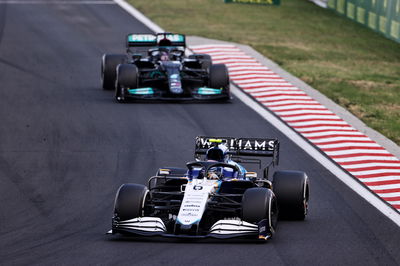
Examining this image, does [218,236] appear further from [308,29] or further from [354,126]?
[308,29]

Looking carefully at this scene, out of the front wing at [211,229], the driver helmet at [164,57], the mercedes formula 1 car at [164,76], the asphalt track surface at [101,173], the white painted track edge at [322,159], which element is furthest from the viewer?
the driver helmet at [164,57]

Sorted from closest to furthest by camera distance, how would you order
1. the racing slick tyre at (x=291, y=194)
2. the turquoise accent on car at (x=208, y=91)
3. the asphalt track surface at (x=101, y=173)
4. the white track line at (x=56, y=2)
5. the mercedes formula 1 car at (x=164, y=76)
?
1. the asphalt track surface at (x=101, y=173)
2. the racing slick tyre at (x=291, y=194)
3. the mercedes formula 1 car at (x=164, y=76)
4. the turquoise accent on car at (x=208, y=91)
5. the white track line at (x=56, y=2)

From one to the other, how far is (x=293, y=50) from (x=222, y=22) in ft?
24.2

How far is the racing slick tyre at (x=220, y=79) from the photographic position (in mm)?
29516

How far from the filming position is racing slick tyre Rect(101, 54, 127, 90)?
31.1 metres

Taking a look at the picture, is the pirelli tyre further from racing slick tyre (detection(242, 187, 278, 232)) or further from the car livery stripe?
racing slick tyre (detection(242, 187, 278, 232))

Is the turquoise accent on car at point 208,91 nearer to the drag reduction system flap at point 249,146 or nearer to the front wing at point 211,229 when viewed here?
the drag reduction system flap at point 249,146

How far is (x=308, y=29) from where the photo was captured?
153 ft

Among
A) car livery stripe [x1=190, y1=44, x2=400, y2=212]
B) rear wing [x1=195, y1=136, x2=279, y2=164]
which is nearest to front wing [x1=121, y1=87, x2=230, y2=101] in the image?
car livery stripe [x1=190, y1=44, x2=400, y2=212]

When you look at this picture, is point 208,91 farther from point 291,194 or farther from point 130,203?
point 130,203

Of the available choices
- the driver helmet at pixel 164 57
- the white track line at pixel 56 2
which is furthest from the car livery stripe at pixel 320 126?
the white track line at pixel 56 2

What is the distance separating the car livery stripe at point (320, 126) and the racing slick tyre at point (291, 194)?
2.70 meters

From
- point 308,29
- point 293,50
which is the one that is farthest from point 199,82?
point 308,29

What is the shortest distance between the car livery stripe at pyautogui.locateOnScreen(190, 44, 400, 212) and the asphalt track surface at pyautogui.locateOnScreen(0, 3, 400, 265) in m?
0.80
